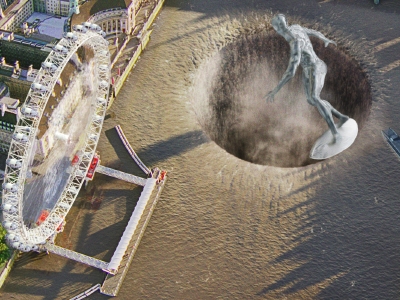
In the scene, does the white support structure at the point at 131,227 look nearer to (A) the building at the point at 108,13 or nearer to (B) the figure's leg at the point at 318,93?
(B) the figure's leg at the point at 318,93

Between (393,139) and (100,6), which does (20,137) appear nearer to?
(100,6)

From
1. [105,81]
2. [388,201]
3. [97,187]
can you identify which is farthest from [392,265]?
[105,81]

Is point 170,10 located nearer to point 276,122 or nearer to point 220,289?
point 276,122

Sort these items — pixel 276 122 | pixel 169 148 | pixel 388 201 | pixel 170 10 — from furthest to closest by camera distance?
pixel 170 10 < pixel 276 122 < pixel 169 148 < pixel 388 201

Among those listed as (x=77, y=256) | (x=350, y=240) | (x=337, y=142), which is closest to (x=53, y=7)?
(x=77, y=256)

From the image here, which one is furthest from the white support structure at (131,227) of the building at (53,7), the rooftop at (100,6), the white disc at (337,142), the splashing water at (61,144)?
the building at (53,7)
